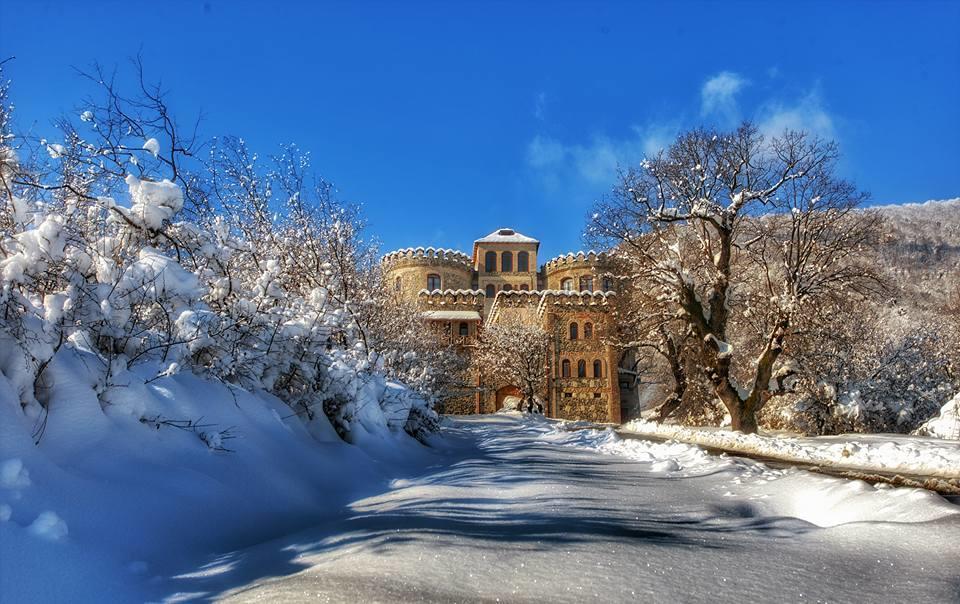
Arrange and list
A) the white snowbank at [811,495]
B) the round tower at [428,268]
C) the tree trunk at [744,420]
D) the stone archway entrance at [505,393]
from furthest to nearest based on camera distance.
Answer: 1. the round tower at [428,268]
2. the stone archway entrance at [505,393]
3. the tree trunk at [744,420]
4. the white snowbank at [811,495]

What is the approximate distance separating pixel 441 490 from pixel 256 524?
168cm

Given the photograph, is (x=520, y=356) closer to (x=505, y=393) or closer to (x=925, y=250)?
(x=505, y=393)

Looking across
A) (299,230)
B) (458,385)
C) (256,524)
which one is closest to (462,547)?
(256,524)

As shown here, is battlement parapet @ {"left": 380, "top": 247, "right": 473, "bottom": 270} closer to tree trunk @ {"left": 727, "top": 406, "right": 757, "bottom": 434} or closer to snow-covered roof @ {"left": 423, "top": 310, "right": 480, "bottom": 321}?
snow-covered roof @ {"left": 423, "top": 310, "right": 480, "bottom": 321}

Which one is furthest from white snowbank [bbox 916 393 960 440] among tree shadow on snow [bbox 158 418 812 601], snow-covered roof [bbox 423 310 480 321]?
snow-covered roof [bbox 423 310 480 321]

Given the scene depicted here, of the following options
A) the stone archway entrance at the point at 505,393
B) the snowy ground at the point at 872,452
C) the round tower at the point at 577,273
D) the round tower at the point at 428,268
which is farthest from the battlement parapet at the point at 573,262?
the snowy ground at the point at 872,452

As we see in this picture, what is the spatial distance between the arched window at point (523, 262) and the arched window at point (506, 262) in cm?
73

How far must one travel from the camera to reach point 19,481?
9.27 ft

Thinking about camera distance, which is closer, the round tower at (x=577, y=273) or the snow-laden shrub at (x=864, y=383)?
the snow-laden shrub at (x=864, y=383)

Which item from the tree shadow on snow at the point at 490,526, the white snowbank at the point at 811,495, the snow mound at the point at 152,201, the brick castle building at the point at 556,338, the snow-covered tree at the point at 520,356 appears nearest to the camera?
the tree shadow on snow at the point at 490,526

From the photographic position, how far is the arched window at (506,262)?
51.5 metres

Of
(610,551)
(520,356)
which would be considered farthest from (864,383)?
(610,551)

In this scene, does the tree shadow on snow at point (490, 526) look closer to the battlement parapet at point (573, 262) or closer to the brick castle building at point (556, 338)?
the brick castle building at point (556, 338)

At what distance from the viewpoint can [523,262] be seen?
170ft
